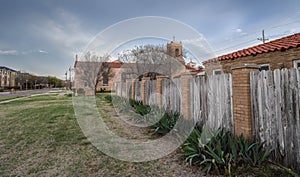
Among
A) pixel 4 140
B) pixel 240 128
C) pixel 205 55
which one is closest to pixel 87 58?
pixel 205 55

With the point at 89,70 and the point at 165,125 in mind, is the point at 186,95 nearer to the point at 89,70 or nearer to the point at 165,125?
the point at 165,125

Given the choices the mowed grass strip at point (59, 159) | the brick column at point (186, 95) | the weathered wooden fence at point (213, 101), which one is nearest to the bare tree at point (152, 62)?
the brick column at point (186, 95)

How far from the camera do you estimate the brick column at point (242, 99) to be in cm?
260

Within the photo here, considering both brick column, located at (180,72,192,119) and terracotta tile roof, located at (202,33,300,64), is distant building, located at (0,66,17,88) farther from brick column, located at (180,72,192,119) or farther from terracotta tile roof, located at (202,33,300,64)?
terracotta tile roof, located at (202,33,300,64)

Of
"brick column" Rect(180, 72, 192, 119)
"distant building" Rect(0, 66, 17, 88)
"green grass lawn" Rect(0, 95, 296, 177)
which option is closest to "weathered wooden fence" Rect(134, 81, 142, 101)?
"brick column" Rect(180, 72, 192, 119)

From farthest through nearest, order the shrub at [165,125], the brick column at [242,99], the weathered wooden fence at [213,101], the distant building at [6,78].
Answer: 1. the distant building at [6,78]
2. the shrub at [165,125]
3. the weathered wooden fence at [213,101]
4. the brick column at [242,99]

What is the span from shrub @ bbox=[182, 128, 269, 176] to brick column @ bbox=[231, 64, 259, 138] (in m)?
0.23

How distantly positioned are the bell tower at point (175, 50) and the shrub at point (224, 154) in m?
16.1

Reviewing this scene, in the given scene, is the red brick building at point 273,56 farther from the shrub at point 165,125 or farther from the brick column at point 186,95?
the shrub at point 165,125

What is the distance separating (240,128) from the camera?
273 centimetres

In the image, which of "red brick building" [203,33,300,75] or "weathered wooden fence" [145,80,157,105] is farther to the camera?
"weathered wooden fence" [145,80,157,105]

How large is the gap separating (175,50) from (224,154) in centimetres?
1803

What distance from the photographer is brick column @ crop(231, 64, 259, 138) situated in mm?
2596

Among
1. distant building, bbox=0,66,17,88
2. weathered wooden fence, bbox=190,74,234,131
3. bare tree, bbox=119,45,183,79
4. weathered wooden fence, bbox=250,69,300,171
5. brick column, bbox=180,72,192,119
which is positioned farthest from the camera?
distant building, bbox=0,66,17,88
